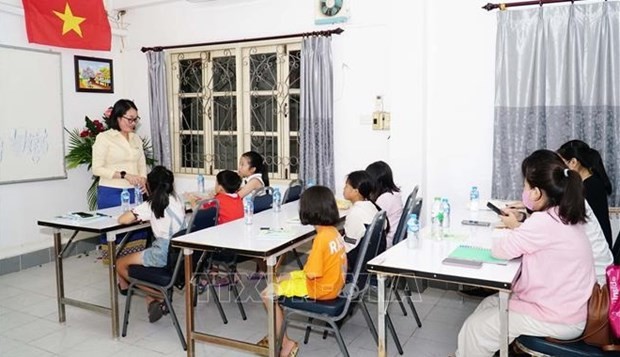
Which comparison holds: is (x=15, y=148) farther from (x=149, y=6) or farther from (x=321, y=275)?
(x=321, y=275)

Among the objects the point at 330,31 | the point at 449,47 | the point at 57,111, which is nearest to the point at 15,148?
the point at 57,111

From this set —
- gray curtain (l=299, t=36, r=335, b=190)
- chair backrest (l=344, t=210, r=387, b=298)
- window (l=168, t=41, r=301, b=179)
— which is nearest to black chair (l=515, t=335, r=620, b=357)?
chair backrest (l=344, t=210, r=387, b=298)

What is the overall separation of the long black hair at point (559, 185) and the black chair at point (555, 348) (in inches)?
19.2

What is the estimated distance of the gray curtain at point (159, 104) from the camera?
556 cm

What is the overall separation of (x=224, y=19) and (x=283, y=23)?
0.72 metres

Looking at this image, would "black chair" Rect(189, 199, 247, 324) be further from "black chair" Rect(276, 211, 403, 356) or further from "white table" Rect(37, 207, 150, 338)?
"black chair" Rect(276, 211, 403, 356)

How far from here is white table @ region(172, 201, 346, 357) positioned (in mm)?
2623

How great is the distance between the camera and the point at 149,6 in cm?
567

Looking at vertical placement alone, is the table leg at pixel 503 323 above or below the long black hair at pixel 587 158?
below

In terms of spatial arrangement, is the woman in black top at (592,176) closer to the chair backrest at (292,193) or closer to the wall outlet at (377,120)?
the wall outlet at (377,120)

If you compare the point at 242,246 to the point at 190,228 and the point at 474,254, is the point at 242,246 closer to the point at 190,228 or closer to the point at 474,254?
the point at 190,228

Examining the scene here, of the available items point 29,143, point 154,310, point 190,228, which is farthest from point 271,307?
point 29,143

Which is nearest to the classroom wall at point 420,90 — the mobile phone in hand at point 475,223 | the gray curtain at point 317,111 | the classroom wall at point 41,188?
the gray curtain at point 317,111

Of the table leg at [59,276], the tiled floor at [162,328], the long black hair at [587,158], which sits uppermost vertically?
the long black hair at [587,158]
